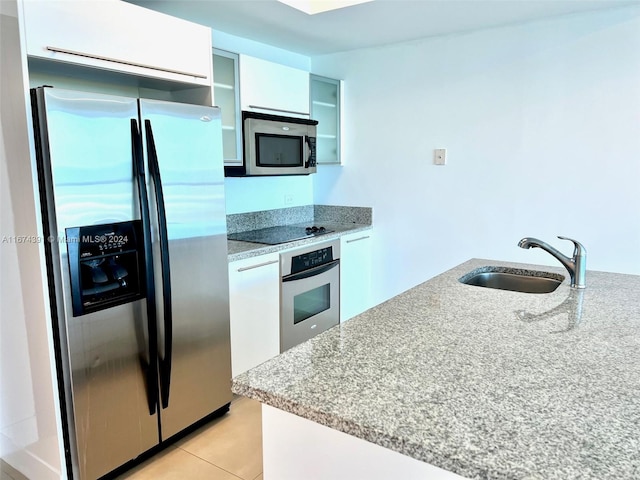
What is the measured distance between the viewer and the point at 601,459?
756mm

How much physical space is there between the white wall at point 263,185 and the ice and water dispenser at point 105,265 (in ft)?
4.25

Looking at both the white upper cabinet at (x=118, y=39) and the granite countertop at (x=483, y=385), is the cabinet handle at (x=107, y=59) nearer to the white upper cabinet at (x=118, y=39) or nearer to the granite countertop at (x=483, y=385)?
the white upper cabinet at (x=118, y=39)

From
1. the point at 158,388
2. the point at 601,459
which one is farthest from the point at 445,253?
the point at 601,459

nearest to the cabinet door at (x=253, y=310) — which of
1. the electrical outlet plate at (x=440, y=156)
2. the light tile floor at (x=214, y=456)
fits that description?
the light tile floor at (x=214, y=456)

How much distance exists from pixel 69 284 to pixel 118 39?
3.34 feet

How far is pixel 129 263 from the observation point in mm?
1944

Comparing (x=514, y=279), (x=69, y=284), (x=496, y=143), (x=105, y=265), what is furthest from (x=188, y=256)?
(x=496, y=143)

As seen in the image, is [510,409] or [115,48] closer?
[510,409]

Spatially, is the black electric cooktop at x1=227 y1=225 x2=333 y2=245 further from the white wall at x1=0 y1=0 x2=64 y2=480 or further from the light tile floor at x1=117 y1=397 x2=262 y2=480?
the white wall at x1=0 y1=0 x2=64 y2=480

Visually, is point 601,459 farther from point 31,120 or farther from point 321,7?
point 321,7

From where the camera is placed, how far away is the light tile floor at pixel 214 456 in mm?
2062

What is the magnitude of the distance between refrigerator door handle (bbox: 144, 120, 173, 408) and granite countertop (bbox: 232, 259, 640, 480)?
0.96 meters

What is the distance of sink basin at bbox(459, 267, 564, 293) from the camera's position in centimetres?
207

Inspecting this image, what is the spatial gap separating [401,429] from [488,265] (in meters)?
1.57
